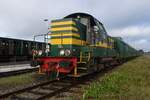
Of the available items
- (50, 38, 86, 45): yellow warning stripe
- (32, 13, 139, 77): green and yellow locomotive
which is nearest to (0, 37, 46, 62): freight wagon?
(32, 13, 139, 77): green and yellow locomotive

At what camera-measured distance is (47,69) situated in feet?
36.9

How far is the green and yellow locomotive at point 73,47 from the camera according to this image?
35.5 ft

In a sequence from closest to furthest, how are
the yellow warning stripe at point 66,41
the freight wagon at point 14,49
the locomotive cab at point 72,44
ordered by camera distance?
1. the locomotive cab at point 72,44
2. the yellow warning stripe at point 66,41
3. the freight wagon at point 14,49

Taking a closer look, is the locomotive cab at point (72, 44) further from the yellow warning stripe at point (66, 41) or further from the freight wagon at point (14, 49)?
the freight wagon at point (14, 49)

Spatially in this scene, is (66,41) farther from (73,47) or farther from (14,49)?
(14,49)

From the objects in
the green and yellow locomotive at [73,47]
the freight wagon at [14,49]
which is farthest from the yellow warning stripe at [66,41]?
the freight wagon at [14,49]

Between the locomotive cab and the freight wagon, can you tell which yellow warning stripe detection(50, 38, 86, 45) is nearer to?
the locomotive cab

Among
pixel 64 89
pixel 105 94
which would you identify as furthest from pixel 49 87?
pixel 105 94

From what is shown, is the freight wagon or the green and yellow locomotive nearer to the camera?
the green and yellow locomotive

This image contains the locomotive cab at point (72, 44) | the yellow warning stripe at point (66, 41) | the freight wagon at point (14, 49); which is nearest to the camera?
the locomotive cab at point (72, 44)

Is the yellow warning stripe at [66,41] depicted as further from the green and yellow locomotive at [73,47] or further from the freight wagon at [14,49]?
the freight wagon at [14,49]

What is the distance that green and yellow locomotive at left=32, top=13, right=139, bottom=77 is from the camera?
35.5 feet

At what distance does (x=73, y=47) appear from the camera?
11.6 meters

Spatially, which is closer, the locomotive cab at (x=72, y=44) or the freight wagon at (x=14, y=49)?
the locomotive cab at (x=72, y=44)
